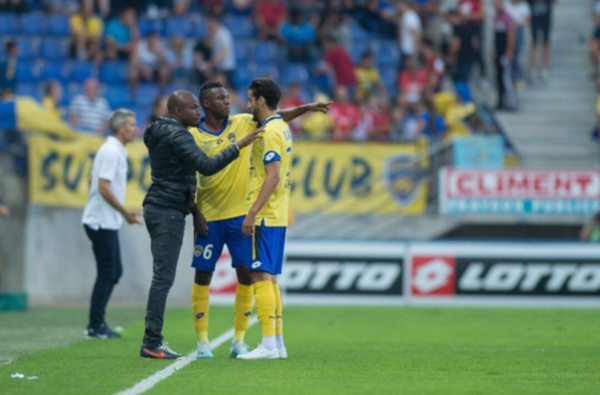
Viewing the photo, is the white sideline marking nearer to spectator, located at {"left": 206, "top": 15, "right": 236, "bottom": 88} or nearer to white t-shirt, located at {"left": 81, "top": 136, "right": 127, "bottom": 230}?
white t-shirt, located at {"left": 81, "top": 136, "right": 127, "bottom": 230}

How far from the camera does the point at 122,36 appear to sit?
965 inches

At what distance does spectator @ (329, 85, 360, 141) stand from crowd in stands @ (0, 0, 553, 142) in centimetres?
2

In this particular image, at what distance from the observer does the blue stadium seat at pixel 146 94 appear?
23.4m

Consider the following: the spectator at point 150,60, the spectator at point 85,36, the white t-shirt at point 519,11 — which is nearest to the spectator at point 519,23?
the white t-shirt at point 519,11

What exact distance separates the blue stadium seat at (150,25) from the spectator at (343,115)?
4.55 meters

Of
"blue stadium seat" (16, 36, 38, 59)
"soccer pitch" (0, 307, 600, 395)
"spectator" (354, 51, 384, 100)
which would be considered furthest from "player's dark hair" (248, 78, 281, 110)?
"blue stadium seat" (16, 36, 38, 59)

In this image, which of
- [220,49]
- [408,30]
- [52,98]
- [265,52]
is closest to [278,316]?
[52,98]

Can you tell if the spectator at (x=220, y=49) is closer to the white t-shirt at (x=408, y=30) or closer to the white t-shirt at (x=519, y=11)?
the white t-shirt at (x=408, y=30)

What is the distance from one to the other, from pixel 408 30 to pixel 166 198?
15.4m

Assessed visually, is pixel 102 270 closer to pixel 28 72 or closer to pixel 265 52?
pixel 28 72

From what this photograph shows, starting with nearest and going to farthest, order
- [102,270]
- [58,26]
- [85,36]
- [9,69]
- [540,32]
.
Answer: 1. [102,270]
2. [9,69]
3. [85,36]
4. [58,26]
5. [540,32]

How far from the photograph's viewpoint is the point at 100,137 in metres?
20.7

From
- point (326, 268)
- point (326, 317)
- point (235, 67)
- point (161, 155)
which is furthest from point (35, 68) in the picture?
point (161, 155)

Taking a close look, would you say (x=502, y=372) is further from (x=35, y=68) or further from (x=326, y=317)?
(x=35, y=68)
